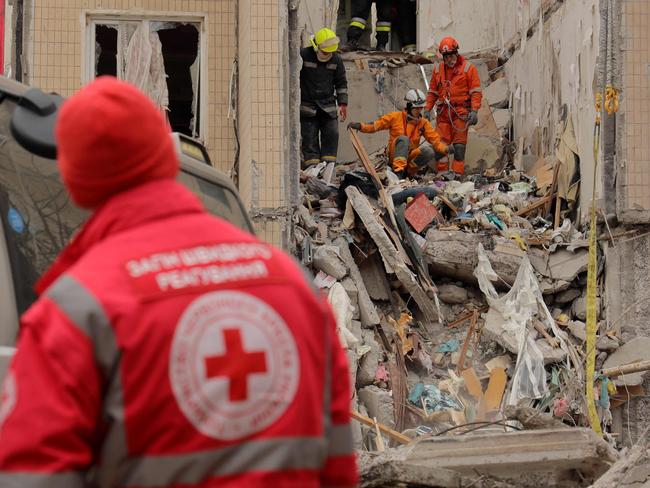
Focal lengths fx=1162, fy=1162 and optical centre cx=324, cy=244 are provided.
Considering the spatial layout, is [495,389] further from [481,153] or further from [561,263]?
[481,153]

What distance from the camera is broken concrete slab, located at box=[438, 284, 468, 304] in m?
13.2

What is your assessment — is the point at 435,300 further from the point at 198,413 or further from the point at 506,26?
the point at 198,413

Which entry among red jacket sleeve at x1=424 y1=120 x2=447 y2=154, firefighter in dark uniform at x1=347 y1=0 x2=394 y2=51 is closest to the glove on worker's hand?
red jacket sleeve at x1=424 y1=120 x2=447 y2=154

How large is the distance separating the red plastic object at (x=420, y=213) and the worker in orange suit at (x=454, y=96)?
2.65 metres

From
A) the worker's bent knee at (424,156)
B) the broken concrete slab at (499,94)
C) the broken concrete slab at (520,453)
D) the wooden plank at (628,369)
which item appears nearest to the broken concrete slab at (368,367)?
the wooden plank at (628,369)

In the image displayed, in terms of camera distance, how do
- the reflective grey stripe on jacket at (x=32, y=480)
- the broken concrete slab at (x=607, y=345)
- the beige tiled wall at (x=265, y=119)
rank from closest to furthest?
the reflective grey stripe on jacket at (x=32, y=480) < the beige tiled wall at (x=265, y=119) < the broken concrete slab at (x=607, y=345)

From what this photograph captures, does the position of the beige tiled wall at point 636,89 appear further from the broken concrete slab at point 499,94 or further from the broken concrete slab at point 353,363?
the broken concrete slab at point 499,94

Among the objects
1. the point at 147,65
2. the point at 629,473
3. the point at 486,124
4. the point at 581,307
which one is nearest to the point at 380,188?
the point at 581,307

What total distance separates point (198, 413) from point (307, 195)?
11655 mm

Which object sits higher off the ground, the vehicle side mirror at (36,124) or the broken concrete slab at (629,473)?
the vehicle side mirror at (36,124)

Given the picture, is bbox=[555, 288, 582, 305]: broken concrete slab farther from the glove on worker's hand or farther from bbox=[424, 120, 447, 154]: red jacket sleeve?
the glove on worker's hand

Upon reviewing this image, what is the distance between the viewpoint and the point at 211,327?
2.17 metres

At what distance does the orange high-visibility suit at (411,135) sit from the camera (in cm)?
1562

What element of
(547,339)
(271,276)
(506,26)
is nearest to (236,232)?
(271,276)
